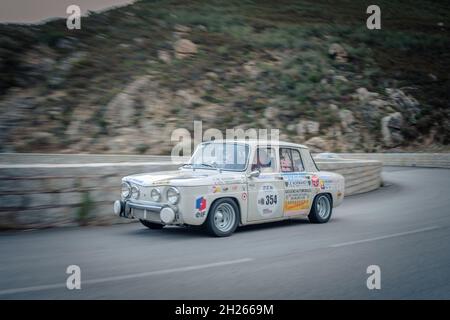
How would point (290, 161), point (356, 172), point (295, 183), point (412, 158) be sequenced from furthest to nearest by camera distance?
point (412, 158), point (356, 172), point (290, 161), point (295, 183)

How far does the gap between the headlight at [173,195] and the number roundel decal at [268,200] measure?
1.68 m

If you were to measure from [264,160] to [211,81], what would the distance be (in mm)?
31876

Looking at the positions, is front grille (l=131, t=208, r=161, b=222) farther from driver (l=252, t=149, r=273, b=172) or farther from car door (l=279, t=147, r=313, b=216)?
car door (l=279, t=147, r=313, b=216)

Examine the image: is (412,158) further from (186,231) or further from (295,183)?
(186,231)

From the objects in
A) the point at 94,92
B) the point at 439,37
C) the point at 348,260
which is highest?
the point at 439,37

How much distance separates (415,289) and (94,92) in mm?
33052

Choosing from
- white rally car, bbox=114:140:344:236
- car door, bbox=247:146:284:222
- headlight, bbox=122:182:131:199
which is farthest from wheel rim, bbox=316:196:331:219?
headlight, bbox=122:182:131:199

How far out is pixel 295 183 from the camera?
423 inches

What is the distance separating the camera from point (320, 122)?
40938 millimetres

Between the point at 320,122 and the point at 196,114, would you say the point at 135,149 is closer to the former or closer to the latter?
the point at 196,114

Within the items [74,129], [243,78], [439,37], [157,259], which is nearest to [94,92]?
[74,129]

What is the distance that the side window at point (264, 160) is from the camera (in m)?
10.1

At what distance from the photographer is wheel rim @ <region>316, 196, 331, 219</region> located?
11492 millimetres

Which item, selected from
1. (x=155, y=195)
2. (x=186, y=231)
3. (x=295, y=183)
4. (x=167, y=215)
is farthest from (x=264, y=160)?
(x=167, y=215)
